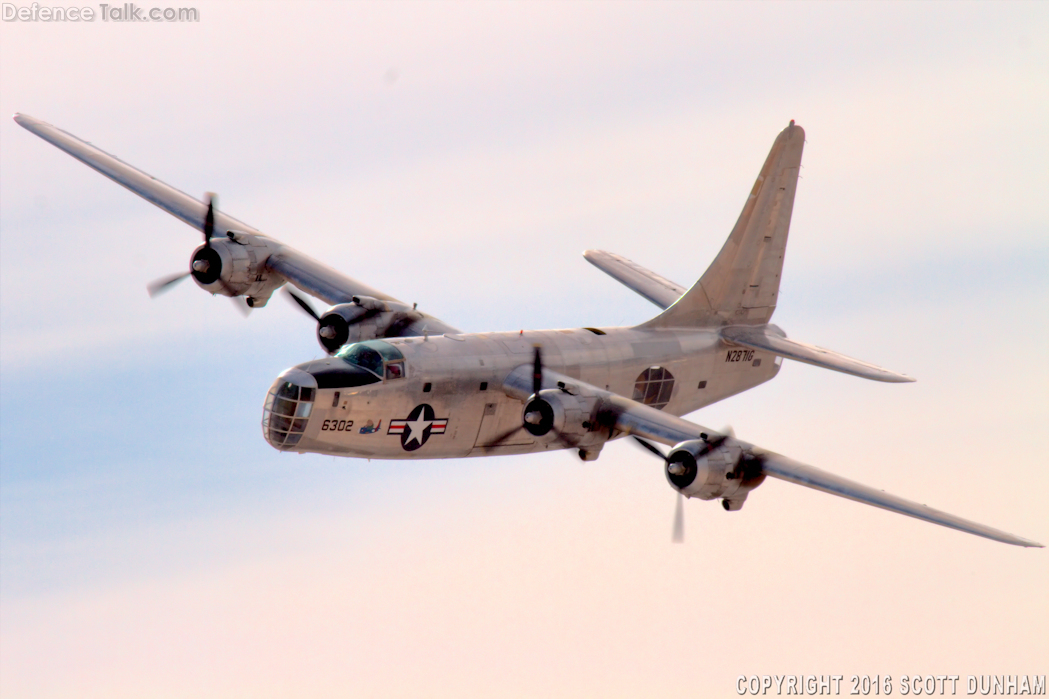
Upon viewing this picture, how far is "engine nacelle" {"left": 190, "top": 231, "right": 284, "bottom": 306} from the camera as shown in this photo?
4562cm

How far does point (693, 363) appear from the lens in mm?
44656

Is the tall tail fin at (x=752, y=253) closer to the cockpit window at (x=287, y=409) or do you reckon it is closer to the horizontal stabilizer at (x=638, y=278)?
the horizontal stabilizer at (x=638, y=278)

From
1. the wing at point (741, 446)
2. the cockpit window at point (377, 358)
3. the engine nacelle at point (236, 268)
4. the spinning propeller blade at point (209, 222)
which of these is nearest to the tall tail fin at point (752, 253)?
the wing at point (741, 446)

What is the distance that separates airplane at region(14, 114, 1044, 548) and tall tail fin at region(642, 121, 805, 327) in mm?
44

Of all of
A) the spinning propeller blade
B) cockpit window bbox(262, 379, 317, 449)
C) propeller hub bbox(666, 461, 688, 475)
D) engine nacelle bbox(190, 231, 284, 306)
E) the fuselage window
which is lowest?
propeller hub bbox(666, 461, 688, 475)

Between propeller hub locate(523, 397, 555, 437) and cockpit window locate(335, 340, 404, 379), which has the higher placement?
cockpit window locate(335, 340, 404, 379)

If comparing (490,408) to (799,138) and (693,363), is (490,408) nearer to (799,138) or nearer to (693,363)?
(693,363)

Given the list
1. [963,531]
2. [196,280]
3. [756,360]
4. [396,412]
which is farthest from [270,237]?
[963,531]

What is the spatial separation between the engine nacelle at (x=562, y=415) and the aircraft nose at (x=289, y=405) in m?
5.56

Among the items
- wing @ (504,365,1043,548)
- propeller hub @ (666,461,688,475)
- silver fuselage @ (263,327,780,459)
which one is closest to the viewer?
wing @ (504,365,1043,548)

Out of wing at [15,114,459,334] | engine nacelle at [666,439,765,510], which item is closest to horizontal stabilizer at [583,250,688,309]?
wing at [15,114,459,334]

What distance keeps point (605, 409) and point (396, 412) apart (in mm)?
5457

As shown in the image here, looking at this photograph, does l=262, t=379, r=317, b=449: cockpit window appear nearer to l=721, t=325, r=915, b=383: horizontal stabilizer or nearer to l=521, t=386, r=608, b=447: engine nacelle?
l=521, t=386, r=608, b=447: engine nacelle

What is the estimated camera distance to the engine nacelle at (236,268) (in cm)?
4562
